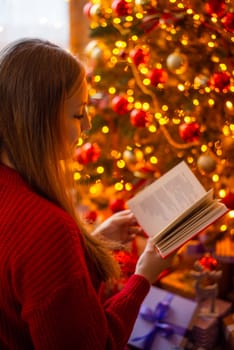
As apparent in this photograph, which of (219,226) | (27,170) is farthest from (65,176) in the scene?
(219,226)

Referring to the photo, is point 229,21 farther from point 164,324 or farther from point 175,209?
point 164,324

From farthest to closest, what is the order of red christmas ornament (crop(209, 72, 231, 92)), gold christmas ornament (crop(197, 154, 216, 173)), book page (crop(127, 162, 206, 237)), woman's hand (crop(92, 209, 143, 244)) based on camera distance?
gold christmas ornament (crop(197, 154, 216, 173))
red christmas ornament (crop(209, 72, 231, 92))
woman's hand (crop(92, 209, 143, 244))
book page (crop(127, 162, 206, 237))

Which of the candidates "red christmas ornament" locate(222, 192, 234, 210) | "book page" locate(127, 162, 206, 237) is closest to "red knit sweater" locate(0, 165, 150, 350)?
"book page" locate(127, 162, 206, 237)

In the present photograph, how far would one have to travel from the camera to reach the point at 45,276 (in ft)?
2.45

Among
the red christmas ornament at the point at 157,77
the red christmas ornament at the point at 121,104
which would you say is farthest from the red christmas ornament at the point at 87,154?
the red christmas ornament at the point at 157,77

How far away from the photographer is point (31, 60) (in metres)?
0.80

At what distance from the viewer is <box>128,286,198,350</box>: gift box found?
4.86ft

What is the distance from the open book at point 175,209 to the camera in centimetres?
100

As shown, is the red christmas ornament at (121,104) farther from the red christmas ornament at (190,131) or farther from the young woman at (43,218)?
the young woman at (43,218)

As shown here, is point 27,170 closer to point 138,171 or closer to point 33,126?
point 33,126

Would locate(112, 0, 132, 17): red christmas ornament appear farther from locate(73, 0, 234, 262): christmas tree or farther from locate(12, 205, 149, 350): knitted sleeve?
locate(12, 205, 149, 350): knitted sleeve

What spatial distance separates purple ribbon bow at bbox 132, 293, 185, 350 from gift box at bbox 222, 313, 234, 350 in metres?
0.15

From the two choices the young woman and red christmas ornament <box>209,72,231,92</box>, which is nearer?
the young woman

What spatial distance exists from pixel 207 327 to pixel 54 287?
0.92 metres
